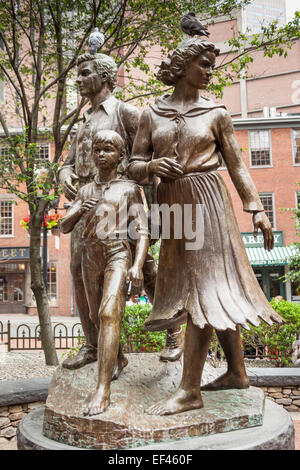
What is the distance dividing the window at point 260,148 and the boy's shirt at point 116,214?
21.9m

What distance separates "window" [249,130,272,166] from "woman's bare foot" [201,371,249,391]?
72.1 feet

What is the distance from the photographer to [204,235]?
3.07 m

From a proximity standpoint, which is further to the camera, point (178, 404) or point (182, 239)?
point (182, 239)

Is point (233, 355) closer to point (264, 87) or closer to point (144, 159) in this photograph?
point (144, 159)

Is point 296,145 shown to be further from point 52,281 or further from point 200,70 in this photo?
point 200,70

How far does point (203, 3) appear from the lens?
9023 millimetres

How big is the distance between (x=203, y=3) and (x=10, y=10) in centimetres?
378

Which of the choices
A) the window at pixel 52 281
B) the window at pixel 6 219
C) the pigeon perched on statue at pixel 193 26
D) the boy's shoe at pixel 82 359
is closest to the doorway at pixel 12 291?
the window at pixel 52 281

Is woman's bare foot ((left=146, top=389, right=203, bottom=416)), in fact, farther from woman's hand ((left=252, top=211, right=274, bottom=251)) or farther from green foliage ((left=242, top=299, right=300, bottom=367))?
green foliage ((left=242, top=299, right=300, bottom=367))

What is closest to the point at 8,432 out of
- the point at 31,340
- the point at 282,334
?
the point at 282,334

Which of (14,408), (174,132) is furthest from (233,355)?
(14,408)

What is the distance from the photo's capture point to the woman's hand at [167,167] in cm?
306

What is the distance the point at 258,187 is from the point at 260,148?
82.8 inches

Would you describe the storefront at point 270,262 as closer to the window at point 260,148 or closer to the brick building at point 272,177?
the brick building at point 272,177
